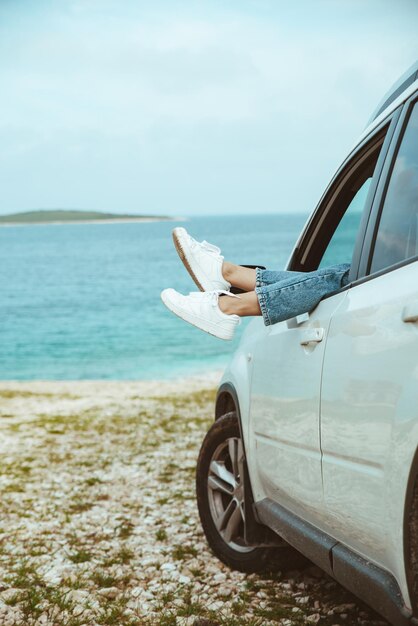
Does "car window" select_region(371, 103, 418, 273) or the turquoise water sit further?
the turquoise water

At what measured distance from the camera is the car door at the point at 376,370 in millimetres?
2348

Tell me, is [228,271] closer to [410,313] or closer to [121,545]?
[410,313]

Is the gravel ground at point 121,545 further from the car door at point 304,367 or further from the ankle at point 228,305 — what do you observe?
the ankle at point 228,305

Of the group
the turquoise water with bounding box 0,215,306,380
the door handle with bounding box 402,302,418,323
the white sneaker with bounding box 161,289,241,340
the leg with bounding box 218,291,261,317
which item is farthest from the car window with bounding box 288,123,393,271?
the turquoise water with bounding box 0,215,306,380

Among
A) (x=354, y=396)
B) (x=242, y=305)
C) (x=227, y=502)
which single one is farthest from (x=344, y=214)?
(x=227, y=502)

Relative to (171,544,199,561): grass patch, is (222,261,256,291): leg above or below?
above

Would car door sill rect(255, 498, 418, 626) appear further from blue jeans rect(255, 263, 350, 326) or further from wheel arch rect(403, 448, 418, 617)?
blue jeans rect(255, 263, 350, 326)

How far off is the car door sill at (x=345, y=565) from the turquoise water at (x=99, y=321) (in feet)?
68.7

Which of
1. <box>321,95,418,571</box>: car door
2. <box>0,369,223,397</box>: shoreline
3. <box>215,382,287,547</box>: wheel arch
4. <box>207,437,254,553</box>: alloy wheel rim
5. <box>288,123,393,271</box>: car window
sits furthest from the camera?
<box>0,369,223,397</box>: shoreline

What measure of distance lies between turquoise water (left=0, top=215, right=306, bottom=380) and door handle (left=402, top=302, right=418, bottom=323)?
22190mm

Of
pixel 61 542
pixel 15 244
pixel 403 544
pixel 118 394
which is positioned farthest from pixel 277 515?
pixel 15 244

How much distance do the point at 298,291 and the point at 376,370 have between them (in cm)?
82

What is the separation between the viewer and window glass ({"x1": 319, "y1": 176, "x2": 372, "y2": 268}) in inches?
131

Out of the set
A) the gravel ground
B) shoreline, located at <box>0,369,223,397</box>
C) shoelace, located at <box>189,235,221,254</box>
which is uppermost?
shoelace, located at <box>189,235,221,254</box>
